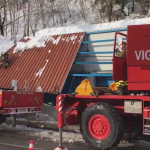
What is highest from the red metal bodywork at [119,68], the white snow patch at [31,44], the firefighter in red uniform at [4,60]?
the white snow patch at [31,44]

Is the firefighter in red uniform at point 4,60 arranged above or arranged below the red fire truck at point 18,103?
above

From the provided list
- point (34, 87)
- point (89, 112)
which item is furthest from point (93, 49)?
point (89, 112)

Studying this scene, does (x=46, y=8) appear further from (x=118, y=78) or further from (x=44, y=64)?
(x=118, y=78)

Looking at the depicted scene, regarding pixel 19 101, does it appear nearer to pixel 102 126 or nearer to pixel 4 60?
pixel 102 126

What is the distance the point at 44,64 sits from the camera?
16.7 metres

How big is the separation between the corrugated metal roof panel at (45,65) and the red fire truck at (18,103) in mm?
4768

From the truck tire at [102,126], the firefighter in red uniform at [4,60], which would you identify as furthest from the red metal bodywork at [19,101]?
the firefighter in red uniform at [4,60]

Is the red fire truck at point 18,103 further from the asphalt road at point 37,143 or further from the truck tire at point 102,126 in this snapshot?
the truck tire at point 102,126

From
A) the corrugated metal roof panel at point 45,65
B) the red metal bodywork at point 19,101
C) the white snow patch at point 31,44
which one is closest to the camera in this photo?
the red metal bodywork at point 19,101

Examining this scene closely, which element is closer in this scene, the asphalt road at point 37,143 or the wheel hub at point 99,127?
the wheel hub at point 99,127

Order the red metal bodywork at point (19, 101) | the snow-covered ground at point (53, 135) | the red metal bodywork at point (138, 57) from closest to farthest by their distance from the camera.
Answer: the red metal bodywork at point (138, 57)
the snow-covered ground at point (53, 135)
the red metal bodywork at point (19, 101)

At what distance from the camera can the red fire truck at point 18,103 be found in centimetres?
917

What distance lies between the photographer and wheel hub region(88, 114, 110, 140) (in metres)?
7.10

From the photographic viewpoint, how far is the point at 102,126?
7176 mm
